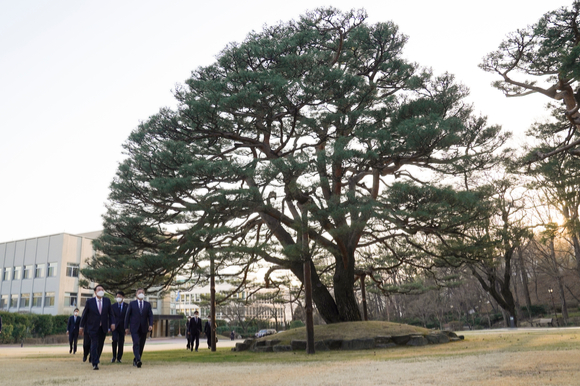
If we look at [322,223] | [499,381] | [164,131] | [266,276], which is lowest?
[499,381]

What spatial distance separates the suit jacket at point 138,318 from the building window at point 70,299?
3624cm

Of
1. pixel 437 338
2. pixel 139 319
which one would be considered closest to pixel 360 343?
pixel 437 338

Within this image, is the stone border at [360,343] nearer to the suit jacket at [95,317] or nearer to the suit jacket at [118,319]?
the suit jacket at [118,319]

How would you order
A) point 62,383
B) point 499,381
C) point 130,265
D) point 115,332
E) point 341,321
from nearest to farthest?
point 499,381
point 62,383
point 115,332
point 130,265
point 341,321

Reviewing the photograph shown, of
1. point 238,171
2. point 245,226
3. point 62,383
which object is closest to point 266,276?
point 245,226

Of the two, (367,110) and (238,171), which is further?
(367,110)

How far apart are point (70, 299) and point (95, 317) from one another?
121 ft

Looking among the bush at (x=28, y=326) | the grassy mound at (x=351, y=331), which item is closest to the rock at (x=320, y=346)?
the grassy mound at (x=351, y=331)

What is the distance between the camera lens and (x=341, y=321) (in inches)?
559

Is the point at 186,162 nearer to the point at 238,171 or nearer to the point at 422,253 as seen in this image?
the point at 238,171

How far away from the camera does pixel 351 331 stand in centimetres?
1241

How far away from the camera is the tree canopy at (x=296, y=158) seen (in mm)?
11391

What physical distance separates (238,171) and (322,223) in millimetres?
2558

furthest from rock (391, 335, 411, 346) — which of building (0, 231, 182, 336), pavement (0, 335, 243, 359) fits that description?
building (0, 231, 182, 336)
